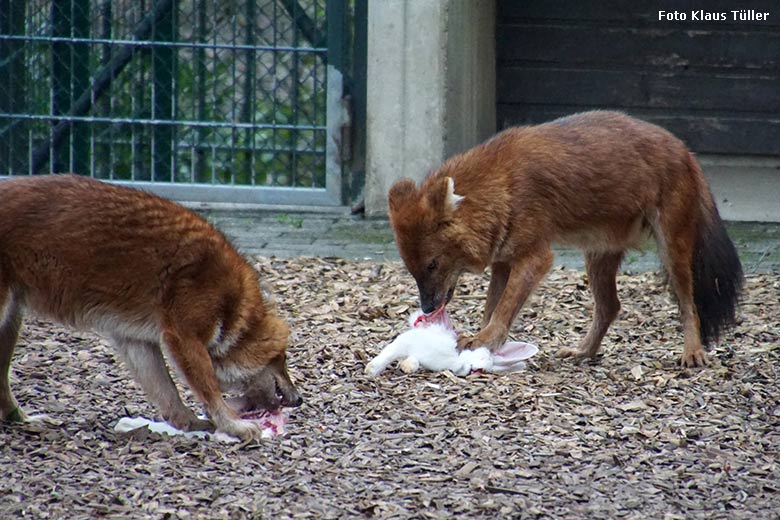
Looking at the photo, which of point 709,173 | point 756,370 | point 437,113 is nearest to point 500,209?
point 756,370

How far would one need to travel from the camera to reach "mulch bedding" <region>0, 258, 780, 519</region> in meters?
4.46

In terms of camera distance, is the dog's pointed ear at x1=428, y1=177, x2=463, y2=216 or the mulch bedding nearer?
the mulch bedding

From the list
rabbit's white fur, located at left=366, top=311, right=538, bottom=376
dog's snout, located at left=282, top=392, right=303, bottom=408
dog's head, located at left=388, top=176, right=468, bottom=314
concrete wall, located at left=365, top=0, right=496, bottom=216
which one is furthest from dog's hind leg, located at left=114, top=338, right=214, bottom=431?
A: concrete wall, located at left=365, top=0, right=496, bottom=216

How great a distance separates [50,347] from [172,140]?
3986 millimetres

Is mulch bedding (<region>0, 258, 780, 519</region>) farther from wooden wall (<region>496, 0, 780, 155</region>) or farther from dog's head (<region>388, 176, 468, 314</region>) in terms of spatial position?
wooden wall (<region>496, 0, 780, 155</region>)

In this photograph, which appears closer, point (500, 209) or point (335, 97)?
point (500, 209)

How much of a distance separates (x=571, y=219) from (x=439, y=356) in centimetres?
99

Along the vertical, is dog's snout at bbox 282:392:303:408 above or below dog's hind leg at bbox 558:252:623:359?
below

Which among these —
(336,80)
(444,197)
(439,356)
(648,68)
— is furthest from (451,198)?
(648,68)

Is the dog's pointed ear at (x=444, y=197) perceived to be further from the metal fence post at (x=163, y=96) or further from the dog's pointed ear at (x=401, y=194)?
the metal fence post at (x=163, y=96)

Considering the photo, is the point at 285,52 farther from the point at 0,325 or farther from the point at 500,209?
the point at 0,325

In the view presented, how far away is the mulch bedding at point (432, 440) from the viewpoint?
4.46 meters

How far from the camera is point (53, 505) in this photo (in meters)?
4.38

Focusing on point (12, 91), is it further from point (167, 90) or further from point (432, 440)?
point (432, 440)
